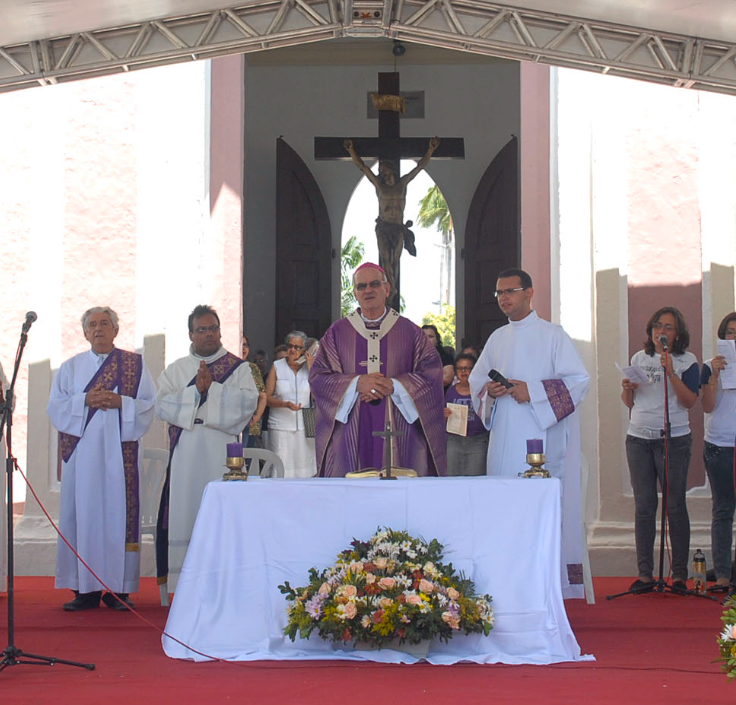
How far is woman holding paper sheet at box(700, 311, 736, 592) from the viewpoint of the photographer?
23.7 ft

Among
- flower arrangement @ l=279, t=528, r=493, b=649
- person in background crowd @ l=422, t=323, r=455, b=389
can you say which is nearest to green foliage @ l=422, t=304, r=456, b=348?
person in background crowd @ l=422, t=323, r=455, b=389

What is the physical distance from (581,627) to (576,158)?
4.54 m

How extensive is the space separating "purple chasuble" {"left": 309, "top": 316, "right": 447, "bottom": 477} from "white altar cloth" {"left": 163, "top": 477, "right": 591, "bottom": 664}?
963 millimetres

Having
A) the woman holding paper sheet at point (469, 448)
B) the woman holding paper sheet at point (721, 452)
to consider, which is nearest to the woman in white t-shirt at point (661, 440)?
the woman holding paper sheet at point (721, 452)

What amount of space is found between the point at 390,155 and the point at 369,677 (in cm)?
946

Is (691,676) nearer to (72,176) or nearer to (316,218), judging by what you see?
(72,176)

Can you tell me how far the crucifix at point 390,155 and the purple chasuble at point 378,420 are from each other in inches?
252

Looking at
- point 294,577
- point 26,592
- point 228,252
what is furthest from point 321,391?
point 228,252

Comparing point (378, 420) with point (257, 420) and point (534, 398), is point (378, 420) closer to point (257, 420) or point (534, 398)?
point (534, 398)

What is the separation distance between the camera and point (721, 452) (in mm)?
7270

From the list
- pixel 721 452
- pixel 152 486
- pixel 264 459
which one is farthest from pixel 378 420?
pixel 721 452

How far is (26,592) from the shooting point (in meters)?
7.62

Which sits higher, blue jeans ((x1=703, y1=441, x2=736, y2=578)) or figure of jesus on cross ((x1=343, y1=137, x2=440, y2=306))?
figure of jesus on cross ((x1=343, y1=137, x2=440, y2=306))

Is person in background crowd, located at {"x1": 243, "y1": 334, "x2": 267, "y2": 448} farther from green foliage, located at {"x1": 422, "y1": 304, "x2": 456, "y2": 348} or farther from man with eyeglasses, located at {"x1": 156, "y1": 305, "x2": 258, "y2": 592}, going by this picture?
green foliage, located at {"x1": 422, "y1": 304, "x2": 456, "y2": 348}
